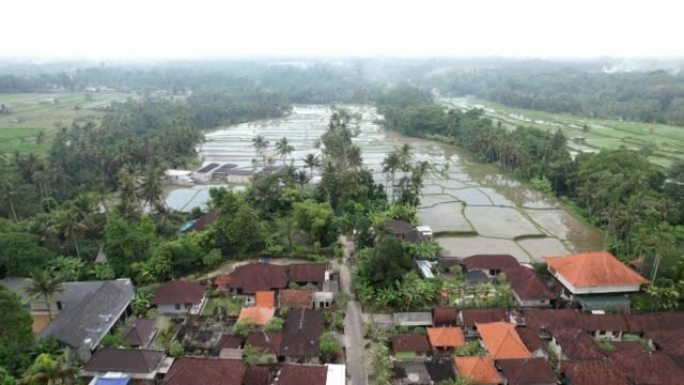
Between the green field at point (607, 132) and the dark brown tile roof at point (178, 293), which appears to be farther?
the green field at point (607, 132)

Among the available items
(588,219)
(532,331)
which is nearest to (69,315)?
(532,331)

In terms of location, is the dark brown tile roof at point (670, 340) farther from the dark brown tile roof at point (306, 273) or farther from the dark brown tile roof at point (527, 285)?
the dark brown tile roof at point (306, 273)

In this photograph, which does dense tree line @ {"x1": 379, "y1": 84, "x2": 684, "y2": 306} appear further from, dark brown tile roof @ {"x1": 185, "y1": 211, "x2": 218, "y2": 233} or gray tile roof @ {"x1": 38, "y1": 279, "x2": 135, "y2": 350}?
gray tile roof @ {"x1": 38, "y1": 279, "x2": 135, "y2": 350}

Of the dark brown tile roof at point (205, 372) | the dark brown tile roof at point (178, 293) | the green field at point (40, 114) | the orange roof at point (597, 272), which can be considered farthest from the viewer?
the green field at point (40, 114)

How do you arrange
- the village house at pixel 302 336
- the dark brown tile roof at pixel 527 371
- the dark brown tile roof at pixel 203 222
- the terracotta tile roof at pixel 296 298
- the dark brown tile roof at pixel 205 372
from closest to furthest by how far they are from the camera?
the dark brown tile roof at pixel 205 372 → the dark brown tile roof at pixel 527 371 → the village house at pixel 302 336 → the terracotta tile roof at pixel 296 298 → the dark brown tile roof at pixel 203 222

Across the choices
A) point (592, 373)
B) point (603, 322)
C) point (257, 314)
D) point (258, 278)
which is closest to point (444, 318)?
point (592, 373)

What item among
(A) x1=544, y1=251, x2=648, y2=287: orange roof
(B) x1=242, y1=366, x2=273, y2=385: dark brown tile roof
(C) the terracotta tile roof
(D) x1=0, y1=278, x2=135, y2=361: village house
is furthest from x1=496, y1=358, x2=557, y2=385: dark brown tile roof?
(D) x1=0, y1=278, x2=135, y2=361: village house

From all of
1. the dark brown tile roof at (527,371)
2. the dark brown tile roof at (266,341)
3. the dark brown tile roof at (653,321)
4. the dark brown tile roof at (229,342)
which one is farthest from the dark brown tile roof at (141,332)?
the dark brown tile roof at (653,321)

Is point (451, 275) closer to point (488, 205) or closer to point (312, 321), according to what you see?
point (312, 321)
